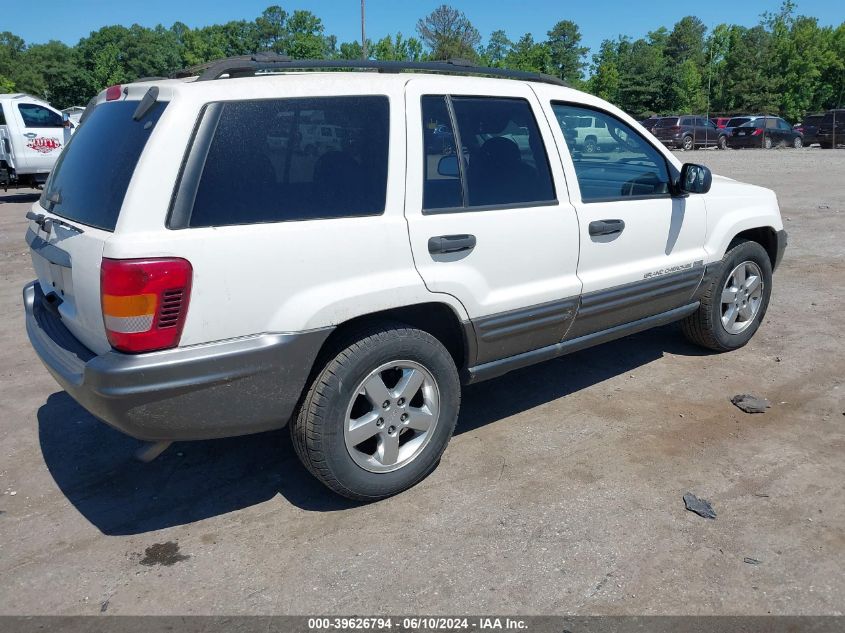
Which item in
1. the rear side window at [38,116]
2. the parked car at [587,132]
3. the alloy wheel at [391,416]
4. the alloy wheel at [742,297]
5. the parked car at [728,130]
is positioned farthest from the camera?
A: the parked car at [728,130]

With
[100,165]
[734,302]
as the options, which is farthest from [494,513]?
[734,302]

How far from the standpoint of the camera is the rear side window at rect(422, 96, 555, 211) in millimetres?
3438

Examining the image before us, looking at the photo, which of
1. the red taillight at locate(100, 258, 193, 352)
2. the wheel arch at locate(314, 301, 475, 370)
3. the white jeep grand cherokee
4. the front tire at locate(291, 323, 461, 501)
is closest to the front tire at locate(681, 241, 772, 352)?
the white jeep grand cherokee

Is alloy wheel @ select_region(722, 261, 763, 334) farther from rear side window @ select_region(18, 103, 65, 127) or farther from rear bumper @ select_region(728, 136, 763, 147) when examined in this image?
rear bumper @ select_region(728, 136, 763, 147)

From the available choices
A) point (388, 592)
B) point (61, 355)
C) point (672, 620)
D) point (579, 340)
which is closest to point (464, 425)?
point (579, 340)

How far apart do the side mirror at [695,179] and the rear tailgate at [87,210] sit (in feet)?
10.1

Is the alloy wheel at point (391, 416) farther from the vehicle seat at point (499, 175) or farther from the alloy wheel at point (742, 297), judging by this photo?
the alloy wheel at point (742, 297)

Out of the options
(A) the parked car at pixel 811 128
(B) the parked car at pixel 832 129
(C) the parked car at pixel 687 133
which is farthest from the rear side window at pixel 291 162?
(A) the parked car at pixel 811 128

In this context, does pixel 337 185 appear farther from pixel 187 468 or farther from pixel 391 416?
pixel 187 468

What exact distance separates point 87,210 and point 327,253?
3.45 ft

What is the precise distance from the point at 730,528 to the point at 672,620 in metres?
0.73

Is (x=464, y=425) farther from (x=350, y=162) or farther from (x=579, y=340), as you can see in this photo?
(x=350, y=162)

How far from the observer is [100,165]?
3133 millimetres

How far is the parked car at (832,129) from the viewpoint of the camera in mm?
31875
